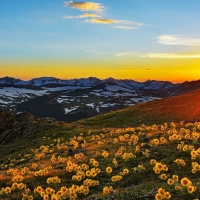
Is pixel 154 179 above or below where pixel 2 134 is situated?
above

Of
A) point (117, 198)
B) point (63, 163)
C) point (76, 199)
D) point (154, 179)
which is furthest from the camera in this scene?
point (63, 163)

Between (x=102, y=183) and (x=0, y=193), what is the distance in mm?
4518

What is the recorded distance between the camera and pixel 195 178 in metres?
11.2

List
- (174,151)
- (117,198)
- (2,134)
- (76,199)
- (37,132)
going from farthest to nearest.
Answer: (2,134) < (37,132) < (174,151) < (76,199) < (117,198)

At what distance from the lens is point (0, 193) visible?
1270 cm

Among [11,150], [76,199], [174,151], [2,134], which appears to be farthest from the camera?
[2,134]

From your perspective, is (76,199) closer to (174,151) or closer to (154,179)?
(154,179)

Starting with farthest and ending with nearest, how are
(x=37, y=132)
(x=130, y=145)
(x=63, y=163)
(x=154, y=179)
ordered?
(x=37, y=132), (x=130, y=145), (x=63, y=163), (x=154, y=179)

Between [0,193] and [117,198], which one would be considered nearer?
[117,198]

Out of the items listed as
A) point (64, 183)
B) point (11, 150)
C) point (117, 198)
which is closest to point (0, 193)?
point (64, 183)

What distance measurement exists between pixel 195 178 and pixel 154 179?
5.43 feet

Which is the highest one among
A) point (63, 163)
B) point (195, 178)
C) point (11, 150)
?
point (195, 178)

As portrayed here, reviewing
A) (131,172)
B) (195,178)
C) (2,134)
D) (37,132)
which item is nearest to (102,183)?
(131,172)

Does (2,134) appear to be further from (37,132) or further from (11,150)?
(11,150)
